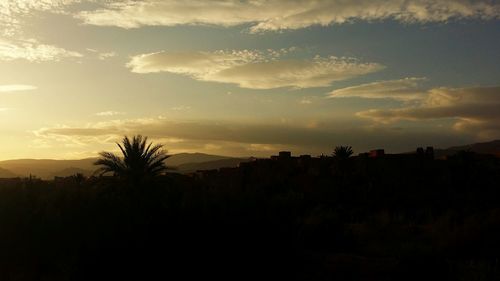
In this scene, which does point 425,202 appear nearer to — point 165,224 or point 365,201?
point 365,201

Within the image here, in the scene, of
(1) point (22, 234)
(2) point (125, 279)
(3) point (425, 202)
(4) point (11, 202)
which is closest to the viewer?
(2) point (125, 279)

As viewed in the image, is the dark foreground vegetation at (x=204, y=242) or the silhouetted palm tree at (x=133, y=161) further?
the silhouetted palm tree at (x=133, y=161)

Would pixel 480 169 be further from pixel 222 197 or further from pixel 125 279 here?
pixel 125 279

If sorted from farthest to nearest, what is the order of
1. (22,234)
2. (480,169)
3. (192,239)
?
(480,169) < (22,234) < (192,239)

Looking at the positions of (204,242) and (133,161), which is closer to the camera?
(204,242)

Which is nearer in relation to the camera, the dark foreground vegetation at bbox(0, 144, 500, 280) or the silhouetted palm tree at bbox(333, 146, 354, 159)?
the dark foreground vegetation at bbox(0, 144, 500, 280)

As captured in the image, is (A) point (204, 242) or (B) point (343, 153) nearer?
(A) point (204, 242)

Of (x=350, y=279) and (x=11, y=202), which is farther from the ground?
(x=11, y=202)

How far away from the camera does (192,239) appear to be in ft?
40.2

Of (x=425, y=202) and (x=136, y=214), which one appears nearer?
(x=136, y=214)

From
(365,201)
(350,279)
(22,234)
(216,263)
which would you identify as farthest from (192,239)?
(365,201)

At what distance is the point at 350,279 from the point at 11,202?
425 inches

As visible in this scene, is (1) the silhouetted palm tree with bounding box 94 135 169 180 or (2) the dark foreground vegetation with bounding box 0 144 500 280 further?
(1) the silhouetted palm tree with bounding box 94 135 169 180

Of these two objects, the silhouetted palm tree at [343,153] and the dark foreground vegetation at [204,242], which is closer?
the dark foreground vegetation at [204,242]
